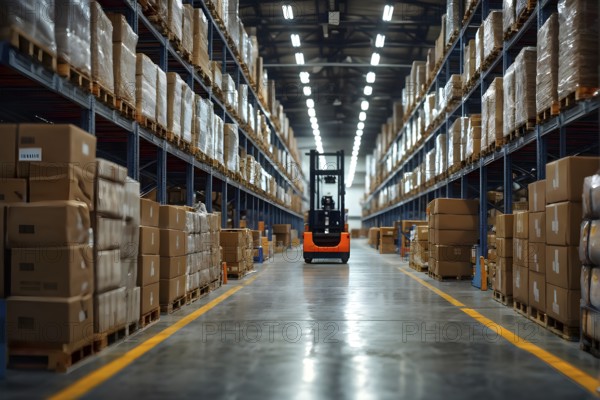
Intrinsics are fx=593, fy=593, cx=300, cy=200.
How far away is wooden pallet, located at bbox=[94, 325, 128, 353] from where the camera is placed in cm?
480

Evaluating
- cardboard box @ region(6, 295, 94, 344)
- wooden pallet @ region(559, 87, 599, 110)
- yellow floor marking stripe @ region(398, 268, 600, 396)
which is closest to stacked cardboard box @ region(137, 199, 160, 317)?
cardboard box @ region(6, 295, 94, 344)

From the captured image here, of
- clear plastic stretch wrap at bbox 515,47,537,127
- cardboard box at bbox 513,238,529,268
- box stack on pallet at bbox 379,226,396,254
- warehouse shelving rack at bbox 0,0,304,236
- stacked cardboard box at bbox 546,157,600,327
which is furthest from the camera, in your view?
box stack on pallet at bbox 379,226,396,254

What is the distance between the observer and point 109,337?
5.21 m

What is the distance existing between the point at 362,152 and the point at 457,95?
3362cm

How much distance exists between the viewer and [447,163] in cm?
1391

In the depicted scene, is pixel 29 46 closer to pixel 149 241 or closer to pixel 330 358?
pixel 149 241

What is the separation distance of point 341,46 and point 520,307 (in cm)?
1682

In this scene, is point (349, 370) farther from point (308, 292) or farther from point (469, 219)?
point (469, 219)

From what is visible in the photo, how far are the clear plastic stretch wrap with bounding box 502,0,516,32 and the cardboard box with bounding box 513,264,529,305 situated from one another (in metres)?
3.99

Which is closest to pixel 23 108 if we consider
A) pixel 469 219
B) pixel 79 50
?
pixel 79 50

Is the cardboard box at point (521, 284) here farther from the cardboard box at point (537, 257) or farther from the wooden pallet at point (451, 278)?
the wooden pallet at point (451, 278)

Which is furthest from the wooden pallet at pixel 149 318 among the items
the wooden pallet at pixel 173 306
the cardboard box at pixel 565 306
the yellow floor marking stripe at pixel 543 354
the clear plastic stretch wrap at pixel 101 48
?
the cardboard box at pixel 565 306

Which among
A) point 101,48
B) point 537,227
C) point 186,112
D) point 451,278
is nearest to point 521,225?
point 537,227

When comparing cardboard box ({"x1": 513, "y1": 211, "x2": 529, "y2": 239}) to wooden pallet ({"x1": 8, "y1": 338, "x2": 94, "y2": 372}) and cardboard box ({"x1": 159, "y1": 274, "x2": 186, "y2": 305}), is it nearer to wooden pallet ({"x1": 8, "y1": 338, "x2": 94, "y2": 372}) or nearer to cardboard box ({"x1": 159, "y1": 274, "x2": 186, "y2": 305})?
cardboard box ({"x1": 159, "y1": 274, "x2": 186, "y2": 305})
